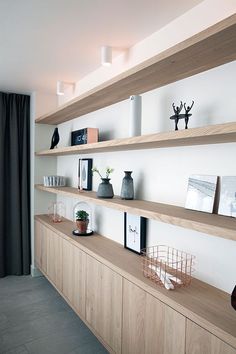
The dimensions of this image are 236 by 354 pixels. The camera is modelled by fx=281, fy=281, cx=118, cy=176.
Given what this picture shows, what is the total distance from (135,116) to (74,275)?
58.8 inches

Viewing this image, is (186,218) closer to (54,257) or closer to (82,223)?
(82,223)

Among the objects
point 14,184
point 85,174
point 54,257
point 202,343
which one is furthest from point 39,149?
point 202,343

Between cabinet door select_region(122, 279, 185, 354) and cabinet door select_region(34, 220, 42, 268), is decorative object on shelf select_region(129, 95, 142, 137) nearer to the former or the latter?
cabinet door select_region(122, 279, 185, 354)

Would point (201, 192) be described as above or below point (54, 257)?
above

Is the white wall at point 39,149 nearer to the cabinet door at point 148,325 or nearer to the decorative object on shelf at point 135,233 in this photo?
the decorative object on shelf at point 135,233

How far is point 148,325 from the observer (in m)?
1.59

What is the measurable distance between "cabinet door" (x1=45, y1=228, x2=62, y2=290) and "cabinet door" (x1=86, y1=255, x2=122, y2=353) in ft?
2.23

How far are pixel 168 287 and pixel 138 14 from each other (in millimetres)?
1638

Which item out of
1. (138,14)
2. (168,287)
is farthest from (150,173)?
(138,14)

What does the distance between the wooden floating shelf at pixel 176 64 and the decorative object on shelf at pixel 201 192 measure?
633 millimetres

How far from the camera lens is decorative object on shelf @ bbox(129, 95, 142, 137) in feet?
6.39

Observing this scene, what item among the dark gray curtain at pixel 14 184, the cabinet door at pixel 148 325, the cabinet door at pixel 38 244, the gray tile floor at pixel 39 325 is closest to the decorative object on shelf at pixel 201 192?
the cabinet door at pixel 148 325

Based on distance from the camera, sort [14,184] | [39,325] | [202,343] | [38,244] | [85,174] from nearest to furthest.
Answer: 1. [202,343]
2. [39,325]
3. [85,174]
4. [38,244]
5. [14,184]

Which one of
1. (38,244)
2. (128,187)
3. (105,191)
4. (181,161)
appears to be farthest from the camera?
(38,244)
